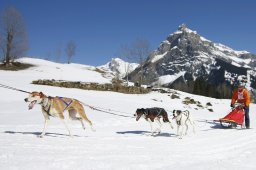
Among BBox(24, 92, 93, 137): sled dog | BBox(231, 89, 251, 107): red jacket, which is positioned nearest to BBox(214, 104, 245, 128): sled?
BBox(231, 89, 251, 107): red jacket

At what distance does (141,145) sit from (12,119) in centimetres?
923

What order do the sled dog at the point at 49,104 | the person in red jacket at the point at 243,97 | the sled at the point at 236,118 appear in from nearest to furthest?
the sled dog at the point at 49,104 → the sled at the point at 236,118 → the person in red jacket at the point at 243,97

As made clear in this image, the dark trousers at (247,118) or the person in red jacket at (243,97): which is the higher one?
the person in red jacket at (243,97)

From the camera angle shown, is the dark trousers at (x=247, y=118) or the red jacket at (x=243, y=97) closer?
the dark trousers at (x=247, y=118)

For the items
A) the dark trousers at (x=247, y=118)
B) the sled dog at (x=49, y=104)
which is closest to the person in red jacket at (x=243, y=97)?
the dark trousers at (x=247, y=118)

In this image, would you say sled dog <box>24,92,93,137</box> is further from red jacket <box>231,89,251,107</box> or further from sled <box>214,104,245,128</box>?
red jacket <box>231,89,251,107</box>

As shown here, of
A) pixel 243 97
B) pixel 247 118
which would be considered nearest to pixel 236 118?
pixel 247 118

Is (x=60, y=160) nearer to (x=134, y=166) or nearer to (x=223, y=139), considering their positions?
(x=134, y=166)

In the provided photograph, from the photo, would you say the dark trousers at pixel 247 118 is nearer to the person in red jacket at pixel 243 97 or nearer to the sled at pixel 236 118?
the person in red jacket at pixel 243 97

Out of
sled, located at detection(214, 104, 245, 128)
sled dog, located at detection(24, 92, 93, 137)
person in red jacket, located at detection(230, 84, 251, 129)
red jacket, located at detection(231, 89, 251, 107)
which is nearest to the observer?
sled dog, located at detection(24, 92, 93, 137)

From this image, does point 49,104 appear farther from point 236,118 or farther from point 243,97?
point 243,97

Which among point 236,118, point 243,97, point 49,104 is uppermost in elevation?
point 243,97

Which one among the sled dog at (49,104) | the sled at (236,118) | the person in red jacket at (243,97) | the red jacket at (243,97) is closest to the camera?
the sled dog at (49,104)

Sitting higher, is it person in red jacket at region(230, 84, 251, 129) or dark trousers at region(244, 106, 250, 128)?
person in red jacket at region(230, 84, 251, 129)
